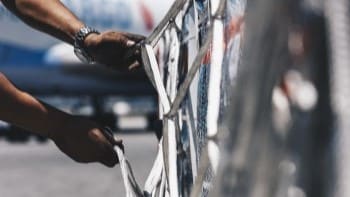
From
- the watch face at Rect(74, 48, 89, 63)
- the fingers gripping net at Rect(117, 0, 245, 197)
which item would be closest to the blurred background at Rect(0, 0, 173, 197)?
the watch face at Rect(74, 48, 89, 63)

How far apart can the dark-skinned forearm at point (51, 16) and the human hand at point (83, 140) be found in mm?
211

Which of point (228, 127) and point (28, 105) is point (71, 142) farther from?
point (228, 127)

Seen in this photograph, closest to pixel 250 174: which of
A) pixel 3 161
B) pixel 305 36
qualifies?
pixel 305 36

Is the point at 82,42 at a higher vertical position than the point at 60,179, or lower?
higher

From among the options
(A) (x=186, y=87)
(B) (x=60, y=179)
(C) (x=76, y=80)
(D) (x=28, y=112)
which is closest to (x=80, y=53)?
(D) (x=28, y=112)

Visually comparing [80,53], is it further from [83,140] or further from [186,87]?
[186,87]

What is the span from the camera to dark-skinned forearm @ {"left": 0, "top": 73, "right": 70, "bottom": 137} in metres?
2.60

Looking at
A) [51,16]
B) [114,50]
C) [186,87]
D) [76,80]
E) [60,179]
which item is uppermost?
[51,16]

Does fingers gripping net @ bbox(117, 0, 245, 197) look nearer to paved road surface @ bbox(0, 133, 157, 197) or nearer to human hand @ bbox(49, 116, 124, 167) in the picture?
human hand @ bbox(49, 116, 124, 167)

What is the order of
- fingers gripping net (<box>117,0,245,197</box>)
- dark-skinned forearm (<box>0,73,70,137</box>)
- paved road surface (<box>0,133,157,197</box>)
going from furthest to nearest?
paved road surface (<box>0,133,157,197</box>) < dark-skinned forearm (<box>0,73,70,137</box>) < fingers gripping net (<box>117,0,245,197</box>)

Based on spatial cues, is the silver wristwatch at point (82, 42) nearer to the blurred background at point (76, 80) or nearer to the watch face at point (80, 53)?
the watch face at point (80, 53)

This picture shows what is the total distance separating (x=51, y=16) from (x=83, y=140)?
30 centimetres

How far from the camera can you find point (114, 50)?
2.66 metres

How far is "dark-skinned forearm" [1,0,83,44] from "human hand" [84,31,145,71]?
52 mm
